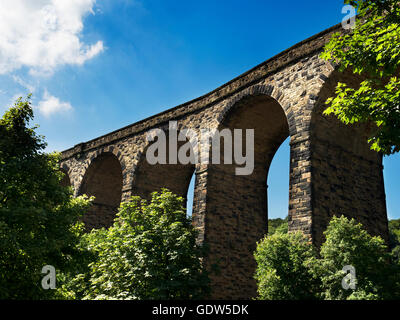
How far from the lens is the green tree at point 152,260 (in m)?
8.26

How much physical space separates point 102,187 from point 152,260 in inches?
502

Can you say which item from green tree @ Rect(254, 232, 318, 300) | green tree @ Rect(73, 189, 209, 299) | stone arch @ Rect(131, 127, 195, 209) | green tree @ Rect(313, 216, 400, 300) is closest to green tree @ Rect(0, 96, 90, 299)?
green tree @ Rect(73, 189, 209, 299)

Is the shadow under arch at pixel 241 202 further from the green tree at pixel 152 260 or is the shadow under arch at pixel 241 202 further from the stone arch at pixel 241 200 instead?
the green tree at pixel 152 260

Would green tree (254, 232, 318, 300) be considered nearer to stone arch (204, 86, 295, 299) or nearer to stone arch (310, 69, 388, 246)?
stone arch (310, 69, 388, 246)

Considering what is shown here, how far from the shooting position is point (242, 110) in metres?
13.1

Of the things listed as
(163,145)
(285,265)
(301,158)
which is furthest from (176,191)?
(285,265)

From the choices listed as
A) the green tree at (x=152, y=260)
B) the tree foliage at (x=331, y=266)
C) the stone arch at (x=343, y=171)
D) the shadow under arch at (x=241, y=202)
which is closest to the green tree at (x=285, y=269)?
the tree foliage at (x=331, y=266)

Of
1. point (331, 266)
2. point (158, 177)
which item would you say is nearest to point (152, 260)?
point (331, 266)

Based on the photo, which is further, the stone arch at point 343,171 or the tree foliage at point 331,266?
the stone arch at point 343,171

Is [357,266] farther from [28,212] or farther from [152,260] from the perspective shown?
[28,212]

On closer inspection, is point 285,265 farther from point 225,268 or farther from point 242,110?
point 242,110

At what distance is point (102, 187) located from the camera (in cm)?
2031

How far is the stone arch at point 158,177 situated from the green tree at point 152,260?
694 centimetres
